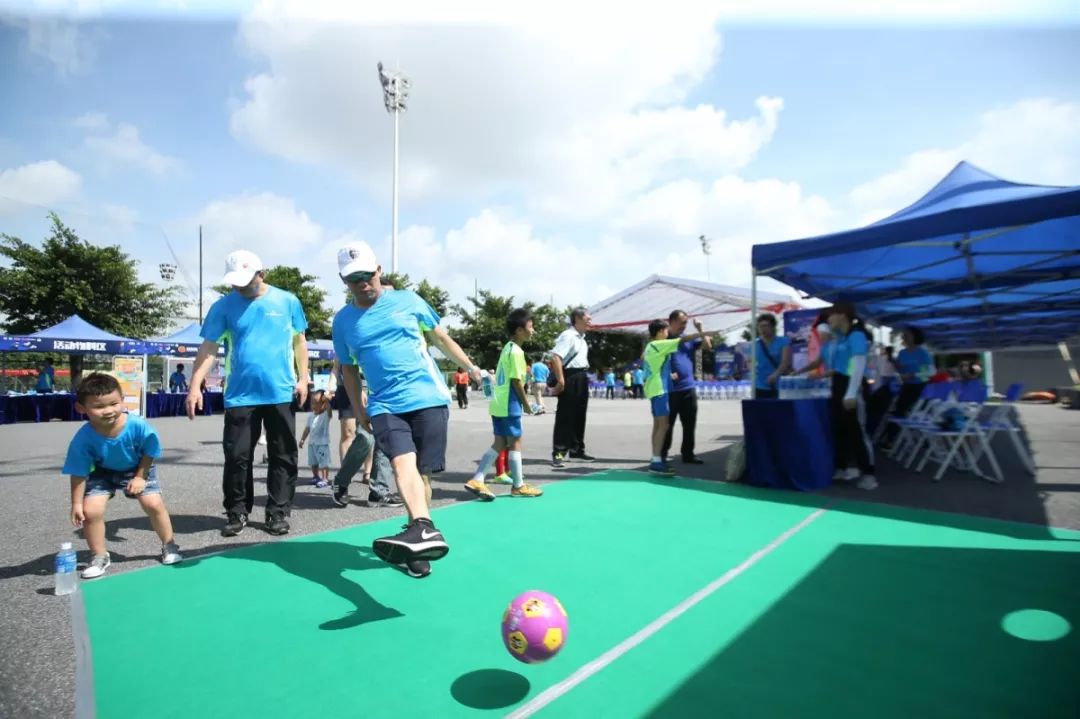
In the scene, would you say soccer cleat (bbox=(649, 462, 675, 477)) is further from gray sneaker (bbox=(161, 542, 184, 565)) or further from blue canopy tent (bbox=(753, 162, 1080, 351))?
gray sneaker (bbox=(161, 542, 184, 565))

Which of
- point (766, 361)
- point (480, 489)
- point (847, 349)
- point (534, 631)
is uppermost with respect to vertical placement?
point (847, 349)

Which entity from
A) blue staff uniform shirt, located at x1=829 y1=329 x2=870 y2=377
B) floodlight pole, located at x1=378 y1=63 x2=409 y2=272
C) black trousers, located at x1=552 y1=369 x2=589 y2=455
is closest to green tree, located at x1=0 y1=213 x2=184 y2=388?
floodlight pole, located at x1=378 y1=63 x2=409 y2=272

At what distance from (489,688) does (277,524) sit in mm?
2860

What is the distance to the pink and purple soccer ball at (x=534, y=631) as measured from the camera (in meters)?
2.07

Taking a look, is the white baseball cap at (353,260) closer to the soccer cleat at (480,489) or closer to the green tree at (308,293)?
the soccer cleat at (480,489)

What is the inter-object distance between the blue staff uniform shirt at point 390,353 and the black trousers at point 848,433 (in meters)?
4.61

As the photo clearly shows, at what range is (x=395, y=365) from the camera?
333cm

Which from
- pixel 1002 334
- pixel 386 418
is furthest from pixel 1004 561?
pixel 1002 334

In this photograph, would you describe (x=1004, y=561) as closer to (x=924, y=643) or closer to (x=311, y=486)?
(x=924, y=643)

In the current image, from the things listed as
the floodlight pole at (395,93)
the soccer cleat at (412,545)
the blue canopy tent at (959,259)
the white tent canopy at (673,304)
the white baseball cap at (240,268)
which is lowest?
the soccer cleat at (412,545)

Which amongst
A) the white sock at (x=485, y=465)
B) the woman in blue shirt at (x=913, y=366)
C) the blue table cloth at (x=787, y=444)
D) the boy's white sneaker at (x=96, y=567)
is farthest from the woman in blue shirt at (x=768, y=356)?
the boy's white sneaker at (x=96, y=567)

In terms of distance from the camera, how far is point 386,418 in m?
3.17

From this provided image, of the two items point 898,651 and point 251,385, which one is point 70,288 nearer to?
point 251,385

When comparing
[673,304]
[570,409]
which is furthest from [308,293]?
[570,409]
